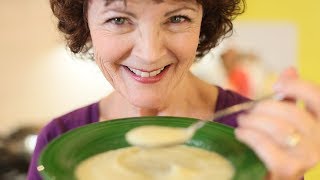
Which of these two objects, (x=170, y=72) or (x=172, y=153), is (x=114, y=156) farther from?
(x=170, y=72)

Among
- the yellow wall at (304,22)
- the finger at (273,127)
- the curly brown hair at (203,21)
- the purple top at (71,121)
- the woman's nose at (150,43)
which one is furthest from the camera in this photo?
the yellow wall at (304,22)

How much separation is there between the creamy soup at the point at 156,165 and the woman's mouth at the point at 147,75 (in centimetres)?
17

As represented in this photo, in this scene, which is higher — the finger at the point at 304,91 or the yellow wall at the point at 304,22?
the finger at the point at 304,91

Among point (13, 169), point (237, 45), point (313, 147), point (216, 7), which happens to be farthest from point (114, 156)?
point (237, 45)

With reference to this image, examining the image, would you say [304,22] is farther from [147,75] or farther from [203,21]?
[147,75]

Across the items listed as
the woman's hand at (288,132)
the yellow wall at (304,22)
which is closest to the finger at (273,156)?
the woman's hand at (288,132)

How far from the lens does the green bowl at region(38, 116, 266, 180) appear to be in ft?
2.23

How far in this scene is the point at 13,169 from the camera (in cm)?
181

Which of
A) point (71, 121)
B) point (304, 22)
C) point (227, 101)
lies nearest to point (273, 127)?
point (227, 101)

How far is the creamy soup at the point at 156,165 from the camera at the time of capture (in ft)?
2.35

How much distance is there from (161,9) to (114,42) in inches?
4.4

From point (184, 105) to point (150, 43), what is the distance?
1.15ft

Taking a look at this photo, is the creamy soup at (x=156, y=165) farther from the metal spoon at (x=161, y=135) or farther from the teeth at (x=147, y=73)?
the teeth at (x=147, y=73)

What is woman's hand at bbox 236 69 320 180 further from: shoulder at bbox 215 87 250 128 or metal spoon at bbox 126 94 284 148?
shoulder at bbox 215 87 250 128
